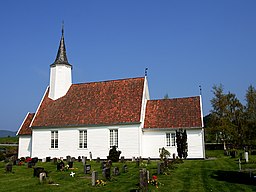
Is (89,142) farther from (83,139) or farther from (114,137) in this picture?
(114,137)

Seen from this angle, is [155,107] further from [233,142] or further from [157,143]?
[233,142]

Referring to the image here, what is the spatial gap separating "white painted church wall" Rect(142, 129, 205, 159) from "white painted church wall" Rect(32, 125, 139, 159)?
171cm

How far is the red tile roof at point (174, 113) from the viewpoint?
31.7 meters

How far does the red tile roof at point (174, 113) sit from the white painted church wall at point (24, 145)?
51.3ft

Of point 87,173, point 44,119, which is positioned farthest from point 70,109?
point 87,173

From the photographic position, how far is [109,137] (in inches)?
1278

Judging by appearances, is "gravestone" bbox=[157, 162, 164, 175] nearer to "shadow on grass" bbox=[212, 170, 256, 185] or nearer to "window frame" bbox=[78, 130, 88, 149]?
"shadow on grass" bbox=[212, 170, 256, 185]

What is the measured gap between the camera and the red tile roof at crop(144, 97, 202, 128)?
31.7 meters

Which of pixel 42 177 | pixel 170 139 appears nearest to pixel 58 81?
pixel 170 139

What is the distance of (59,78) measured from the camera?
126ft

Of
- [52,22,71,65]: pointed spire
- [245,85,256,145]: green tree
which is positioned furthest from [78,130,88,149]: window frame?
[245,85,256,145]: green tree

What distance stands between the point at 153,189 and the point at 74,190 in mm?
3910

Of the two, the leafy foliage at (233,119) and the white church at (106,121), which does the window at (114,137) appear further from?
the leafy foliage at (233,119)

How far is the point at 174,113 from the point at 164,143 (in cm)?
379
